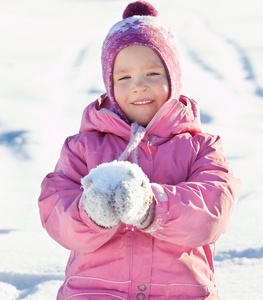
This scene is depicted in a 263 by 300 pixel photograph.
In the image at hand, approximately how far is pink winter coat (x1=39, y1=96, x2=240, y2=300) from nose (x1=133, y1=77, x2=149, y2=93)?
0.10 m

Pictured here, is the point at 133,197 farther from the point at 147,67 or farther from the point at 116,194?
the point at 147,67

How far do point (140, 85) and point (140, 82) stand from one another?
0.01 meters

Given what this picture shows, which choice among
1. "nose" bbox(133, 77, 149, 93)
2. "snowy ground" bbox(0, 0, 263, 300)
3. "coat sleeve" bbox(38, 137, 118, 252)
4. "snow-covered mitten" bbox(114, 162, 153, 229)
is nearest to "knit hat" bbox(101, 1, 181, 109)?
"nose" bbox(133, 77, 149, 93)

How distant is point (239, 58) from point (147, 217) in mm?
5226

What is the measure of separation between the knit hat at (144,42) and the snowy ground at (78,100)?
2.93 ft

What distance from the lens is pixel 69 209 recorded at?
1.74m

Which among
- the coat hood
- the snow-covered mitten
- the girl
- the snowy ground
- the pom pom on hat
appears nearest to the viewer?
the snow-covered mitten

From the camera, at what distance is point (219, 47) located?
707 centimetres

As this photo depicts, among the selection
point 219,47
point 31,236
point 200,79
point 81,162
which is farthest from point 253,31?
point 81,162

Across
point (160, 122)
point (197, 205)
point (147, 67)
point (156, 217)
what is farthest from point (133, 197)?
point (147, 67)

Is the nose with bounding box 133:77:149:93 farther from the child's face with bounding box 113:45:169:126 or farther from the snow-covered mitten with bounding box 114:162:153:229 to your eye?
the snow-covered mitten with bounding box 114:162:153:229

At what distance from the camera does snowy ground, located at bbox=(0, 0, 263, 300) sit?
259 cm

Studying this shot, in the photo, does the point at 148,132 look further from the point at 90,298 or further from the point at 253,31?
the point at 253,31

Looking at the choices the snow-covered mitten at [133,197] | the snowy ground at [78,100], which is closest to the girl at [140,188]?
the snow-covered mitten at [133,197]
